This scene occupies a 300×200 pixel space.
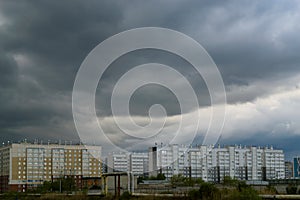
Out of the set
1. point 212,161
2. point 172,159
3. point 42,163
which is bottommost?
point 212,161

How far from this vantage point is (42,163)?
95.6 metres

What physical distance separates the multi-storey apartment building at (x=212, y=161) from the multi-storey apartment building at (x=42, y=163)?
18.3 metres

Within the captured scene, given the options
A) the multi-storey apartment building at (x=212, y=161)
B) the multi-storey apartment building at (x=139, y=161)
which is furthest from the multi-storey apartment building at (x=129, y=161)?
the multi-storey apartment building at (x=212, y=161)

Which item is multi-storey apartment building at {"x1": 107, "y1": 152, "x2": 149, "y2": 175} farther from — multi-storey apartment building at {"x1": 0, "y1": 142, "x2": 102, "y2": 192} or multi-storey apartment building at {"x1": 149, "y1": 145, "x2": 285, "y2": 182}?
multi-storey apartment building at {"x1": 0, "y1": 142, "x2": 102, "y2": 192}

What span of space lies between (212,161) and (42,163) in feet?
144

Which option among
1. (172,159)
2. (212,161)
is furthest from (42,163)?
(212,161)

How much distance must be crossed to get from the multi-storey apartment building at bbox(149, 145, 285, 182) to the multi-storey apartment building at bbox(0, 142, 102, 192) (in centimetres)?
1830

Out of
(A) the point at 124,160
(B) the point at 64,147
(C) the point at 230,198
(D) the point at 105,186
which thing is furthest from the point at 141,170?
(C) the point at 230,198

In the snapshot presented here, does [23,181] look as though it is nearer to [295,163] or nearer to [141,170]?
[141,170]

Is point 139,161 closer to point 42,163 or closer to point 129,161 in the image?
point 129,161

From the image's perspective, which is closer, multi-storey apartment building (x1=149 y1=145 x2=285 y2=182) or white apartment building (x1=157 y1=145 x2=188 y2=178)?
multi-storey apartment building (x1=149 y1=145 x2=285 y2=182)

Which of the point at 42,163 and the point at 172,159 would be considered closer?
the point at 42,163

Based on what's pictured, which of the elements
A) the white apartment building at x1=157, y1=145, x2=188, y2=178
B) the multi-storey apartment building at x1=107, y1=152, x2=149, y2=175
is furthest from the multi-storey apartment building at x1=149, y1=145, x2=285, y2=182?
the multi-storey apartment building at x1=107, y1=152, x2=149, y2=175

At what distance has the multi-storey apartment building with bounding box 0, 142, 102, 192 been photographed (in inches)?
3518
